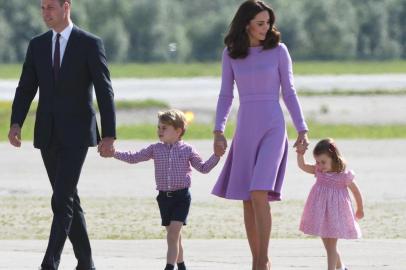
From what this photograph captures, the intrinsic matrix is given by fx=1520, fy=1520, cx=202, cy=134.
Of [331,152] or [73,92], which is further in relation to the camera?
[331,152]

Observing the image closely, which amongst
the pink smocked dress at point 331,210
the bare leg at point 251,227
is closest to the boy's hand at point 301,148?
the pink smocked dress at point 331,210

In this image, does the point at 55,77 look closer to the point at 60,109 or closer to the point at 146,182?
the point at 60,109

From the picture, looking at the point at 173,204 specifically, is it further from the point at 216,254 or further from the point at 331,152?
the point at 216,254

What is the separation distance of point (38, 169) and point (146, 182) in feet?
8.74

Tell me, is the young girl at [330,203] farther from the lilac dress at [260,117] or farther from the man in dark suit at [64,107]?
the man in dark suit at [64,107]

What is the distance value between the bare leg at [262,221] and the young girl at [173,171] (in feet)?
1.71

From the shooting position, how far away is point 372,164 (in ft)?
→ 75.9

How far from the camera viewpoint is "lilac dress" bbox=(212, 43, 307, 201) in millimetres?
10258

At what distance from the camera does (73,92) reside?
10305 millimetres

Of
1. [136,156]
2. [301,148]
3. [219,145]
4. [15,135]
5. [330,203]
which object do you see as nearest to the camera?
[301,148]

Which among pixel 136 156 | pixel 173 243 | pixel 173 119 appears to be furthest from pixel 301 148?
pixel 136 156

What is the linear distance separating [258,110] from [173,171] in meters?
0.76

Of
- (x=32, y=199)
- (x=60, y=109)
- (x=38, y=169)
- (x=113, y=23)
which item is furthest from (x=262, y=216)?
(x=113, y=23)

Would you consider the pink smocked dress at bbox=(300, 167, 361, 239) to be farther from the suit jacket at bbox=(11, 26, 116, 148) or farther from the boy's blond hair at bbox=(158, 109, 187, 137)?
the suit jacket at bbox=(11, 26, 116, 148)
